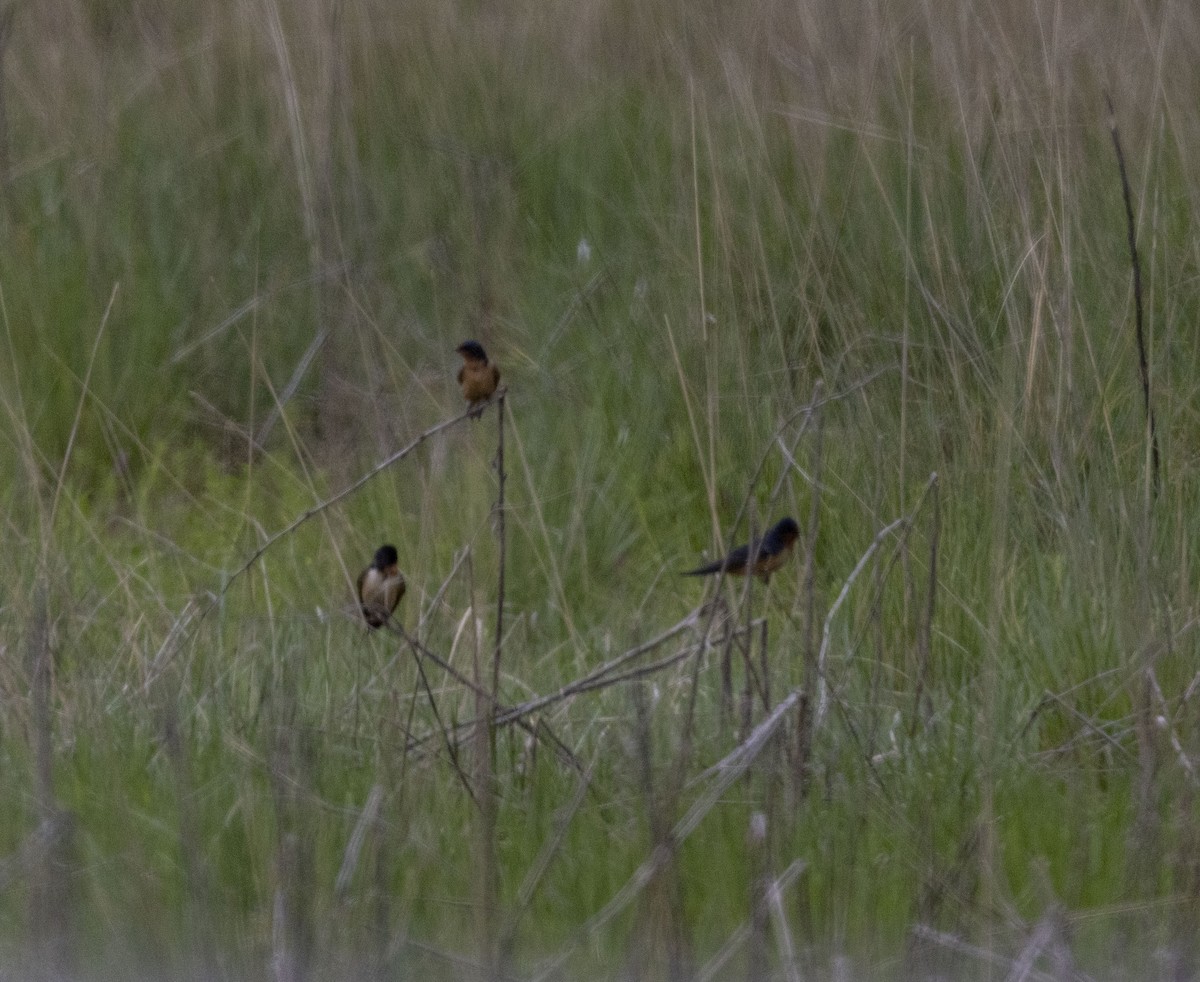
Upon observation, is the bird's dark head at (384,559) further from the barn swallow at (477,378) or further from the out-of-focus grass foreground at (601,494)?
the barn swallow at (477,378)

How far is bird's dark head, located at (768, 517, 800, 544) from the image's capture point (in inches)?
117

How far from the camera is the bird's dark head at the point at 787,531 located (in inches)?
117

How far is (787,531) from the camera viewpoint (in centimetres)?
301

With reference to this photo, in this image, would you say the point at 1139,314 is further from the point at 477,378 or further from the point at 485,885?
the point at 485,885

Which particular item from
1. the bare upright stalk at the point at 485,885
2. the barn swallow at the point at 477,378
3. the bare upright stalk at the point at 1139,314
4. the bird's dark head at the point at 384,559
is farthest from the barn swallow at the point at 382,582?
the bare upright stalk at the point at 1139,314

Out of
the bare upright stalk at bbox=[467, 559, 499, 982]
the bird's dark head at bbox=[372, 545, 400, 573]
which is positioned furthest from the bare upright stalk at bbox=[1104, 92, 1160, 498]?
the bare upright stalk at bbox=[467, 559, 499, 982]

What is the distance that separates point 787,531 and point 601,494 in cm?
76

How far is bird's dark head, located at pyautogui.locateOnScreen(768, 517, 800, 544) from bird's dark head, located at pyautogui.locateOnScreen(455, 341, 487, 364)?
0.82 meters

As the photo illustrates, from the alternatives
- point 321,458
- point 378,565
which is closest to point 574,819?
point 378,565

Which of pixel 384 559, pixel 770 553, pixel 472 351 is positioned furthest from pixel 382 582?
pixel 472 351

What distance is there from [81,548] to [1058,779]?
77.6 inches

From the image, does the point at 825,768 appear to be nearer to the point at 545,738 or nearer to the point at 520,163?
the point at 545,738

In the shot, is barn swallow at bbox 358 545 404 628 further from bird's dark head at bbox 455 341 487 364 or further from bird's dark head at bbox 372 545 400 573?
bird's dark head at bbox 455 341 487 364

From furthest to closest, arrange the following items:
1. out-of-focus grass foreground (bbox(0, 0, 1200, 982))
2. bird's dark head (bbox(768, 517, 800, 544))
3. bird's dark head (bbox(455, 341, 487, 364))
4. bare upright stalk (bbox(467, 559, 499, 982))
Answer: bird's dark head (bbox(455, 341, 487, 364))
bird's dark head (bbox(768, 517, 800, 544))
out-of-focus grass foreground (bbox(0, 0, 1200, 982))
bare upright stalk (bbox(467, 559, 499, 982))
